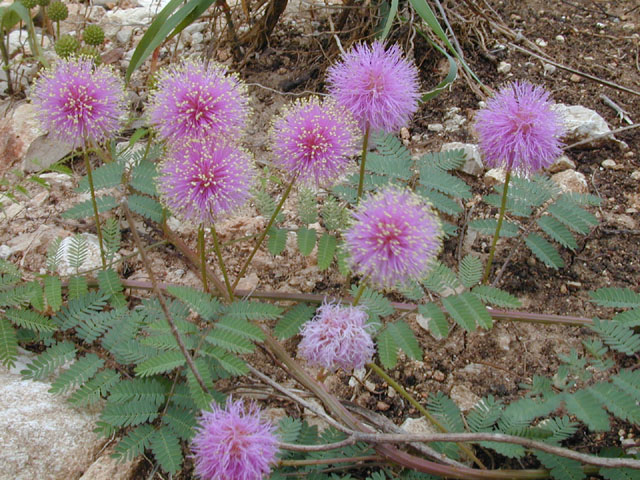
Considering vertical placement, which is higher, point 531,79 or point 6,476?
point 531,79

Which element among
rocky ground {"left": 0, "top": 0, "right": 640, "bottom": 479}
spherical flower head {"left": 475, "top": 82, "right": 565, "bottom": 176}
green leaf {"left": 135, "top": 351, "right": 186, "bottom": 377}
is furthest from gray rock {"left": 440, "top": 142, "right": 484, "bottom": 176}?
green leaf {"left": 135, "top": 351, "right": 186, "bottom": 377}

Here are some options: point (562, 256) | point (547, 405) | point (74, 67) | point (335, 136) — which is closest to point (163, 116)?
point (74, 67)

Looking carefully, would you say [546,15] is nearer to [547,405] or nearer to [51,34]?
[547,405]

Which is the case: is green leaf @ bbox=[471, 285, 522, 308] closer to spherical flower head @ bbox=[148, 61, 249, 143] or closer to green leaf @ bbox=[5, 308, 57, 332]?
spherical flower head @ bbox=[148, 61, 249, 143]

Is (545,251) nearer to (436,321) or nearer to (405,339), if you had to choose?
(436,321)

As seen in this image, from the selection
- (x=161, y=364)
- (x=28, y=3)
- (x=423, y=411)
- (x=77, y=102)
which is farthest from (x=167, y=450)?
(x=28, y=3)

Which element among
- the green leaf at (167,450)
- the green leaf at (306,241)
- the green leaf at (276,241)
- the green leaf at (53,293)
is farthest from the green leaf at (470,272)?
the green leaf at (53,293)

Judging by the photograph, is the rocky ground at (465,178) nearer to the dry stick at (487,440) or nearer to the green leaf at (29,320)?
the green leaf at (29,320)
